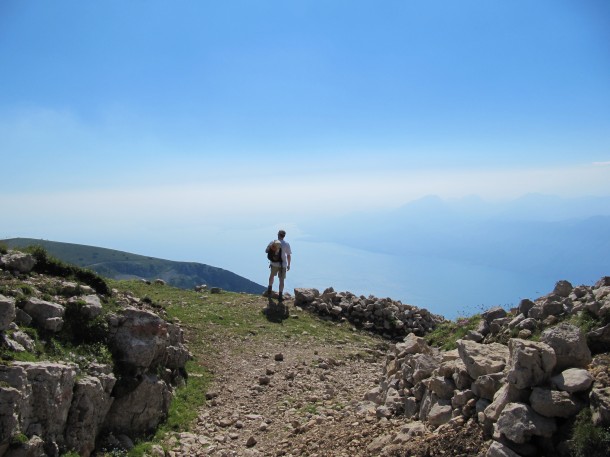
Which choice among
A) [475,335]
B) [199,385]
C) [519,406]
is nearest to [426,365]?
[475,335]

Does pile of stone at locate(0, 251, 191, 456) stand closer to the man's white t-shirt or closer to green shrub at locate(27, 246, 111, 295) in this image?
green shrub at locate(27, 246, 111, 295)

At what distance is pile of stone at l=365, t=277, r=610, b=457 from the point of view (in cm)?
690

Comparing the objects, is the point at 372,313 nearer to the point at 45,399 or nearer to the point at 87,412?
the point at 87,412

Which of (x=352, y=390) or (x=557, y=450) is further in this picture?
(x=352, y=390)

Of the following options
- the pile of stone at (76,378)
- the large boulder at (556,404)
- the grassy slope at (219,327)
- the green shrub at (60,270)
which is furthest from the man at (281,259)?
the large boulder at (556,404)

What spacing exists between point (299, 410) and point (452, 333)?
22.9 feet

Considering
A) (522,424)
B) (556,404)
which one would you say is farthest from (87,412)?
(556,404)

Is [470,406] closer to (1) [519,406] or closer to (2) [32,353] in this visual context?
(1) [519,406]

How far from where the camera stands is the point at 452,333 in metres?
15.9

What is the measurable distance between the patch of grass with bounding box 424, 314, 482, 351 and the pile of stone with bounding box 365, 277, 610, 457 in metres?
2.33

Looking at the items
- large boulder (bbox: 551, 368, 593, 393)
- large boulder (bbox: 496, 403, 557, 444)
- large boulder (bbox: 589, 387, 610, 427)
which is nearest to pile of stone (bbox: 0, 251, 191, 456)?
large boulder (bbox: 496, 403, 557, 444)

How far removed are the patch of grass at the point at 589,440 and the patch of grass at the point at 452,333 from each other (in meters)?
7.39

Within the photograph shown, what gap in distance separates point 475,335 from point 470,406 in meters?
4.29

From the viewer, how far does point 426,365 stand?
10.9 meters
